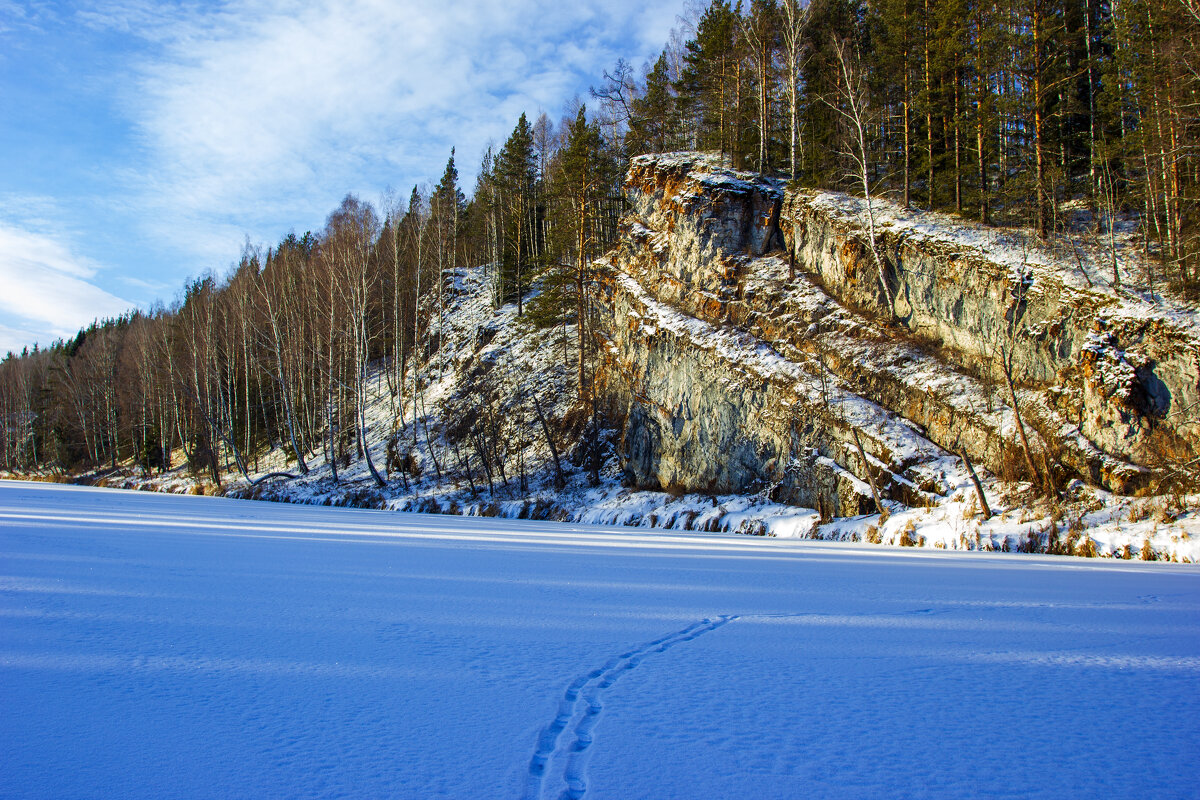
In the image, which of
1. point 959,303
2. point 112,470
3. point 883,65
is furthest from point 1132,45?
Result: point 112,470

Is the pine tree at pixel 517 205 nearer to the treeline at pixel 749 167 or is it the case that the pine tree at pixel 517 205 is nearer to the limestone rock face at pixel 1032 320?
the treeline at pixel 749 167

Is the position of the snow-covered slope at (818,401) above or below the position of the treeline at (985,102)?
below

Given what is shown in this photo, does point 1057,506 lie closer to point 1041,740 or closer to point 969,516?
point 969,516

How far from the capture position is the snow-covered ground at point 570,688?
7.11 ft

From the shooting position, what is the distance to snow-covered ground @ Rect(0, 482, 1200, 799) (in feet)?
7.11

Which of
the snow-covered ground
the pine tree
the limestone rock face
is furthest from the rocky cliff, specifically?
the pine tree

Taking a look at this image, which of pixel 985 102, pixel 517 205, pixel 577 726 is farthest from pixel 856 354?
pixel 517 205

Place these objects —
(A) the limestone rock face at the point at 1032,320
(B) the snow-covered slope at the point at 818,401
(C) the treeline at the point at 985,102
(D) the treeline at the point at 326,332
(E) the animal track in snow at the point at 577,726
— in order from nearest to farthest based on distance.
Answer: (E) the animal track in snow at the point at 577,726
(B) the snow-covered slope at the point at 818,401
(A) the limestone rock face at the point at 1032,320
(C) the treeline at the point at 985,102
(D) the treeline at the point at 326,332

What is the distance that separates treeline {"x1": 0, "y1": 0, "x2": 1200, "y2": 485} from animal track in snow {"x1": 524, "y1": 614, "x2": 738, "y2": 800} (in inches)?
913

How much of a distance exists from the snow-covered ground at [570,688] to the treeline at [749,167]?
830 inches

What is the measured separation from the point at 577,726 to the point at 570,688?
49 cm

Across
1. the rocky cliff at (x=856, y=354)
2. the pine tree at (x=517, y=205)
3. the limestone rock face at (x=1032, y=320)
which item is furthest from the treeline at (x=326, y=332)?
the limestone rock face at (x=1032, y=320)

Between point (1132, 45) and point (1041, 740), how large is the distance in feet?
103

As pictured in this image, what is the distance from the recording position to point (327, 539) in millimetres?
10875
